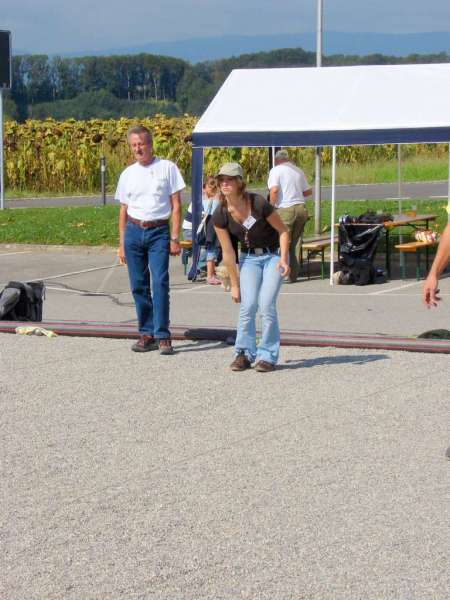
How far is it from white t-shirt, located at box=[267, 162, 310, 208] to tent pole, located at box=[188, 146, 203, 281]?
3.54 feet

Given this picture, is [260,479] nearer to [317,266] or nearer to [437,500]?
[437,500]

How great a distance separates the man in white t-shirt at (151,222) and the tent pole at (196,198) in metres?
7.61

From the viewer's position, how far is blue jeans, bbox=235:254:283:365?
31.1ft

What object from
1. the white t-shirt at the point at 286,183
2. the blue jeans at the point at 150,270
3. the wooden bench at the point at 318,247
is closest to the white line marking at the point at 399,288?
the wooden bench at the point at 318,247

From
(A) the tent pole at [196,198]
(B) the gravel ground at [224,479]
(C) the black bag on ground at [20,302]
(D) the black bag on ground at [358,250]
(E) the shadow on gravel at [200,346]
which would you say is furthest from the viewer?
(A) the tent pole at [196,198]

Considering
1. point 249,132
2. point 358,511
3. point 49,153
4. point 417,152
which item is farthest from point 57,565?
point 417,152

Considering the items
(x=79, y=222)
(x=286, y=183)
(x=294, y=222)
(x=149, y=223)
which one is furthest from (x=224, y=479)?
(x=79, y=222)

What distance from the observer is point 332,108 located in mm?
17547

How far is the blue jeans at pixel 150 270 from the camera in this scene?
10305 millimetres

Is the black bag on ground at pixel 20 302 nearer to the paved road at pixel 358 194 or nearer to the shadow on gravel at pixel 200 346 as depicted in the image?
the shadow on gravel at pixel 200 346

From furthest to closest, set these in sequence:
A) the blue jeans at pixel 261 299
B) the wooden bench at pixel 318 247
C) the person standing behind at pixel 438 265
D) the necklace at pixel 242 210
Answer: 1. the wooden bench at pixel 318 247
2. the blue jeans at pixel 261 299
3. the necklace at pixel 242 210
4. the person standing behind at pixel 438 265

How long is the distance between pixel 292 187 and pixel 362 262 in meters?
1.47

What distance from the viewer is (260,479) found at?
673 centimetres

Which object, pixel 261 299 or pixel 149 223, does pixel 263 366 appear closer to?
pixel 261 299
